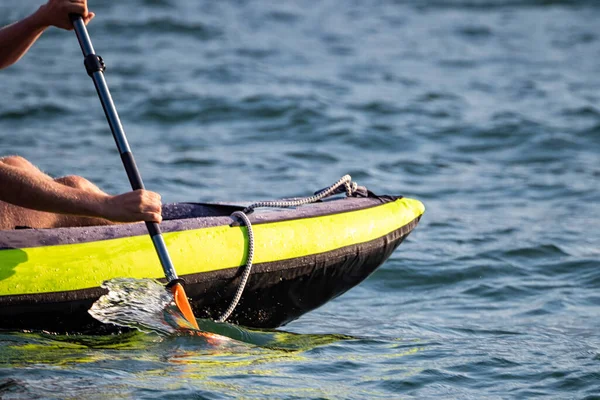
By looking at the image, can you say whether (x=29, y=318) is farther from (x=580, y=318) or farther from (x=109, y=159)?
(x=109, y=159)

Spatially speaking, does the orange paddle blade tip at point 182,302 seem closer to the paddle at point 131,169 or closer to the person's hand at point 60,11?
the paddle at point 131,169

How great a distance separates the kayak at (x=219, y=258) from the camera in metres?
4.11

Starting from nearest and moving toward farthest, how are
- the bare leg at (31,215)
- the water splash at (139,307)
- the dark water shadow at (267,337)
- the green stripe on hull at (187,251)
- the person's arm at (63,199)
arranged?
the person's arm at (63,199) → the green stripe on hull at (187,251) → the water splash at (139,307) → the bare leg at (31,215) → the dark water shadow at (267,337)

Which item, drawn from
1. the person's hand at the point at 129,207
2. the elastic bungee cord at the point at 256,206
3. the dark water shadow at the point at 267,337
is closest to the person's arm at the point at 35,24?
the person's hand at the point at 129,207

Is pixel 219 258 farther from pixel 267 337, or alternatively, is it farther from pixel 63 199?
pixel 63 199

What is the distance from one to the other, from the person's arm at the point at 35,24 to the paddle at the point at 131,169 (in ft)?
0.16

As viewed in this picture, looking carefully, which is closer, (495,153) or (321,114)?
(495,153)

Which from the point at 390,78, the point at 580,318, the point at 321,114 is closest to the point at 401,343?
the point at 580,318

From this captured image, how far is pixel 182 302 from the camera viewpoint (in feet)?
14.0

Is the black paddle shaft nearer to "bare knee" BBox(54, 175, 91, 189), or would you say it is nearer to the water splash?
the water splash

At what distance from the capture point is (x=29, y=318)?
162 inches

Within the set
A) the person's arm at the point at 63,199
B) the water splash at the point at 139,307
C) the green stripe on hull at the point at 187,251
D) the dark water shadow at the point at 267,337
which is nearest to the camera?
the person's arm at the point at 63,199

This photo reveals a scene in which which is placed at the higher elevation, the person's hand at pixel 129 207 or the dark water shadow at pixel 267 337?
the person's hand at pixel 129 207

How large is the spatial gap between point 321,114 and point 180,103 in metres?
1.56
